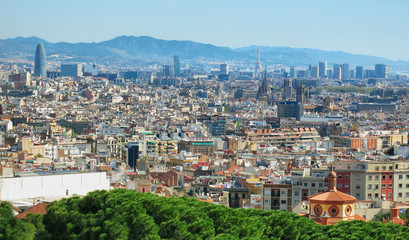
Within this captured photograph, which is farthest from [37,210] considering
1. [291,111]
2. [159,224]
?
[291,111]

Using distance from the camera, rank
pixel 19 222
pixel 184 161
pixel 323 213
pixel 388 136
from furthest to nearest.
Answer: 1. pixel 388 136
2. pixel 184 161
3. pixel 323 213
4. pixel 19 222

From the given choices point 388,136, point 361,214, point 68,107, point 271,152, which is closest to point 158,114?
point 68,107

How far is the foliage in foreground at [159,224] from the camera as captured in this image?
24.2 meters

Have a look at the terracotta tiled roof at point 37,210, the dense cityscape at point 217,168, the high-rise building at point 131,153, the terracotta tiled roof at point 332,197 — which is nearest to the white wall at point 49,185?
the dense cityscape at point 217,168

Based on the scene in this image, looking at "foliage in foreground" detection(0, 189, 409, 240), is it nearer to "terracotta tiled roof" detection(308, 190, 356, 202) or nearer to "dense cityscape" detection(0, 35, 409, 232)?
"dense cityscape" detection(0, 35, 409, 232)

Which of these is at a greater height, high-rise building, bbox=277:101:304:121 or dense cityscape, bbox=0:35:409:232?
dense cityscape, bbox=0:35:409:232

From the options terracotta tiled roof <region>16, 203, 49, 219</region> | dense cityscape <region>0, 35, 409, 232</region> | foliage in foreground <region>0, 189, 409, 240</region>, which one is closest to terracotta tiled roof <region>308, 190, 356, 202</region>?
dense cityscape <region>0, 35, 409, 232</region>

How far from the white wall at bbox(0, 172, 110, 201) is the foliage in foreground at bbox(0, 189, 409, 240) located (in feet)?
20.6

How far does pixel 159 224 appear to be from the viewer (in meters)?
25.5

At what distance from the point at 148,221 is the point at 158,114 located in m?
128

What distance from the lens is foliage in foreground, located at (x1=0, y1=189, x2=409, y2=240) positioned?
24219 mm

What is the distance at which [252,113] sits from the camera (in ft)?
546

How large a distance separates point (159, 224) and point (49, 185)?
1036cm

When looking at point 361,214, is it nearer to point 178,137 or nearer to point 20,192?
point 20,192
